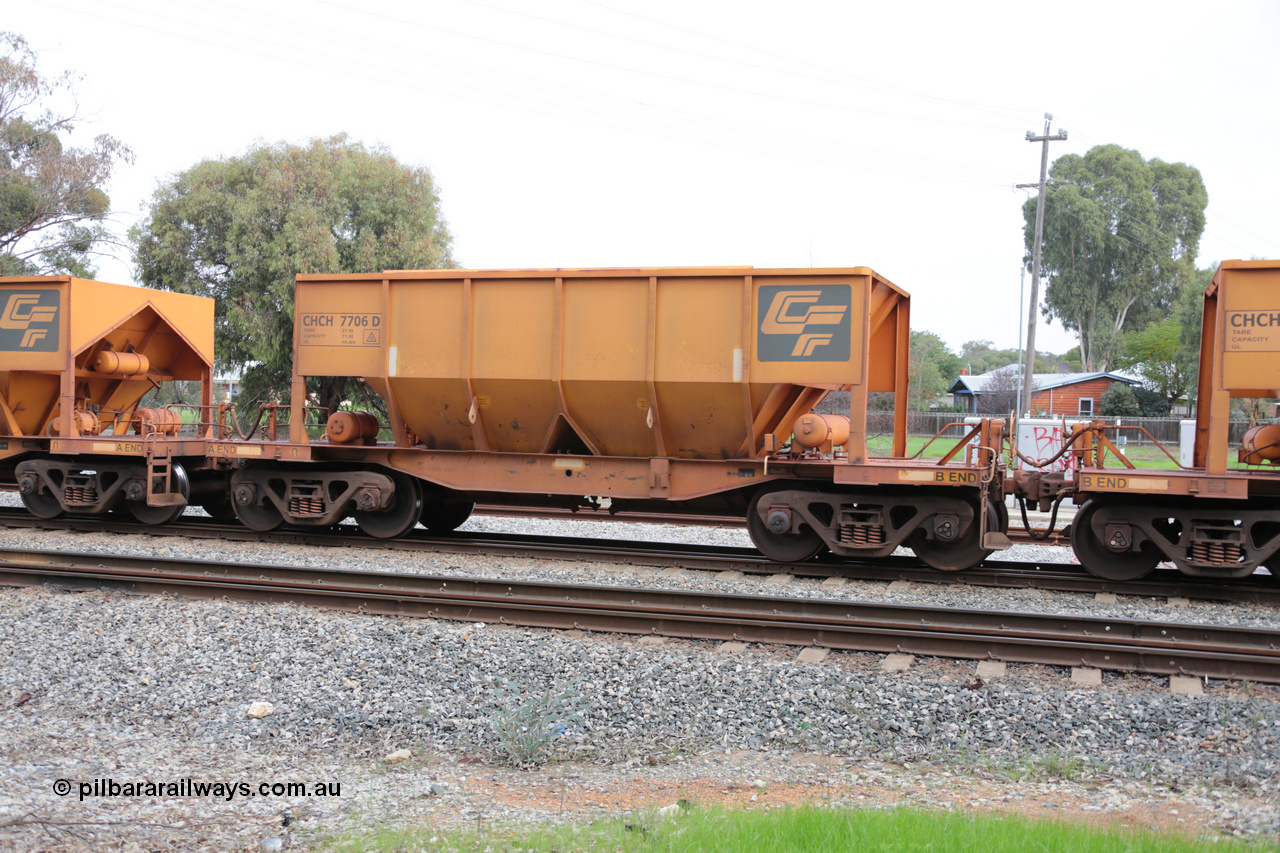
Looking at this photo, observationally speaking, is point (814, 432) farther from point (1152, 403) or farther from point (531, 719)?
point (1152, 403)

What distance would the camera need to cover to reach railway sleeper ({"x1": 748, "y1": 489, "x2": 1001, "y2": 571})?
9117mm

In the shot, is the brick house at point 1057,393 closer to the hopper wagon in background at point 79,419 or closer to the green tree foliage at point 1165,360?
the green tree foliage at point 1165,360

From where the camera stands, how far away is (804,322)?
371 inches

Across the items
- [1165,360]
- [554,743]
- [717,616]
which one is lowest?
[554,743]

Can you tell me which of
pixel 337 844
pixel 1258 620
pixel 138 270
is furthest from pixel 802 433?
pixel 138 270

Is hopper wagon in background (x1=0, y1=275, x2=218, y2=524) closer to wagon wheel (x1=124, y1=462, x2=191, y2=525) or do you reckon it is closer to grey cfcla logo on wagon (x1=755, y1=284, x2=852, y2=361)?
wagon wheel (x1=124, y1=462, x2=191, y2=525)

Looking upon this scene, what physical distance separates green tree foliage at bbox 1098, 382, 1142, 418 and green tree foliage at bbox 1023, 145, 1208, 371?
26835 millimetres

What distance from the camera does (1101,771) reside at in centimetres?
470

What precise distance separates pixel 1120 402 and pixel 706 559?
4490 cm

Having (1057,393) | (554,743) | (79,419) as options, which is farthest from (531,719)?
(1057,393)

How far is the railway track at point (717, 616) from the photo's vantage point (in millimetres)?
6227

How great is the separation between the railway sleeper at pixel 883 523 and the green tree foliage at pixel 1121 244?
227 ft

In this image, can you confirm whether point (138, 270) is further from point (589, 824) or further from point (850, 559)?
point (589, 824)

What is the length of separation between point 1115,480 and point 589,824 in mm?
6816
